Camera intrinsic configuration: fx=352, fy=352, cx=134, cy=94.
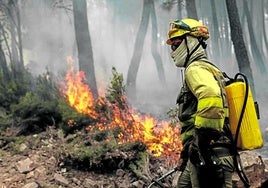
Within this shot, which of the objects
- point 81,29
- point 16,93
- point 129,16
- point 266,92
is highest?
point 129,16

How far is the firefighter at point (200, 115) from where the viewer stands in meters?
3.09

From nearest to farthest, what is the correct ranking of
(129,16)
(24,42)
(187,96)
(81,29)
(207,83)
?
(207,83), (187,96), (81,29), (24,42), (129,16)

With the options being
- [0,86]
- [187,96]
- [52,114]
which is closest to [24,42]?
[0,86]

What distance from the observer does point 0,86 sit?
373 inches

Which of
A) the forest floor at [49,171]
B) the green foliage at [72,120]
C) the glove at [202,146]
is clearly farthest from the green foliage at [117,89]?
the glove at [202,146]

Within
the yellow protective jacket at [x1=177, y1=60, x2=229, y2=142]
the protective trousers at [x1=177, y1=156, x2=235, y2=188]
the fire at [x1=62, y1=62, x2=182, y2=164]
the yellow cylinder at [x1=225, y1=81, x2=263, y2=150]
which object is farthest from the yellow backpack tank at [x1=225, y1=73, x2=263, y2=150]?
the fire at [x1=62, y1=62, x2=182, y2=164]

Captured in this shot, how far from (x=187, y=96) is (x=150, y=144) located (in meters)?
3.23

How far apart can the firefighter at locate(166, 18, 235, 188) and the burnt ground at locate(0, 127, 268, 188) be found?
1.85m

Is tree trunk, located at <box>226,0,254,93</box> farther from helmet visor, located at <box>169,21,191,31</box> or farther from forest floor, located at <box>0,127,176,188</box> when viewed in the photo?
helmet visor, located at <box>169,21,191,31</box>

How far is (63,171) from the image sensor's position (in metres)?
5.84

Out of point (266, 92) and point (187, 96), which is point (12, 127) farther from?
point (266, 92)

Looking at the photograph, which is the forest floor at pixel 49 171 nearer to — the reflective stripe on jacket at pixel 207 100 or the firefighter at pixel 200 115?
the firefighter at pixel 200 115

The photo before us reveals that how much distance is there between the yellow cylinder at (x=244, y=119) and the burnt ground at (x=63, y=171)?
191 centimetres

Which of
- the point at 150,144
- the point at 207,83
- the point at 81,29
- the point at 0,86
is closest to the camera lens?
the point at 207,83
